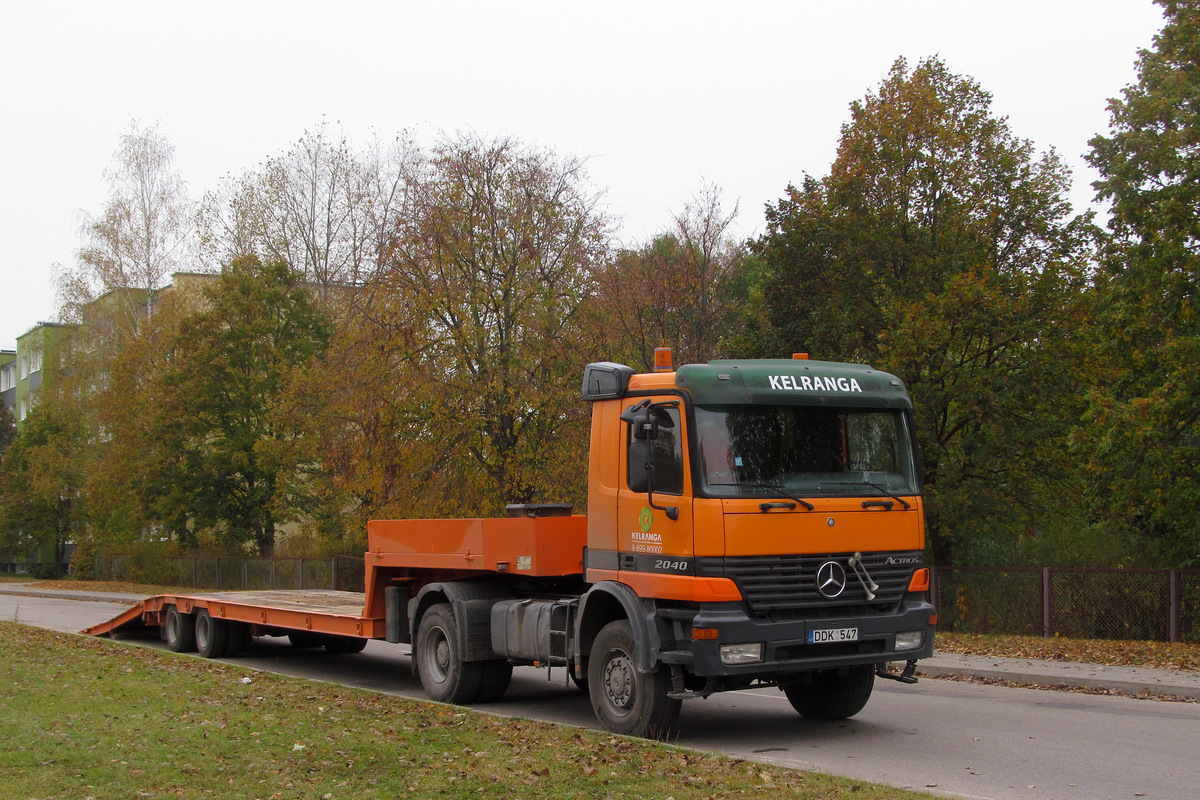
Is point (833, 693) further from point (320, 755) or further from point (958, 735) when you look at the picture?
point (320, 755)

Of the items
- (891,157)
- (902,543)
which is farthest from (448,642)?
(891,157)

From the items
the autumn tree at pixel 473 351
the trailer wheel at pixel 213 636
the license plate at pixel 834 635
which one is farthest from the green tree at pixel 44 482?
the license plate at pixel 834 635

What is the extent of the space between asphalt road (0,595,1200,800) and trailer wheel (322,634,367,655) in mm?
2142

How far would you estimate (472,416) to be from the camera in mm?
23000

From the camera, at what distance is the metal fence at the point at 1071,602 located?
1742 centimetres

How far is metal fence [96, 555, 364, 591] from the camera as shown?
3141 cm

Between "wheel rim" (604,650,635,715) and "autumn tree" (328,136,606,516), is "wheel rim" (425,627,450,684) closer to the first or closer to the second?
"wheel rim" (604,650,635,715)

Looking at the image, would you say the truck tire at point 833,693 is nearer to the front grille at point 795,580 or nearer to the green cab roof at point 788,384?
the front grille at point 795,580

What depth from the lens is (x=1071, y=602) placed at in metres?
18.5

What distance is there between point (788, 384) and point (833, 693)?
120 inches

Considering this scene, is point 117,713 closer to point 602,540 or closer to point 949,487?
point 602,540

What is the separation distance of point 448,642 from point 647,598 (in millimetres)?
3115

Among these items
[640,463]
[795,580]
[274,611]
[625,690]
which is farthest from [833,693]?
[274,611]

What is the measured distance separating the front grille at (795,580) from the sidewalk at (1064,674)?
16.9 feet
